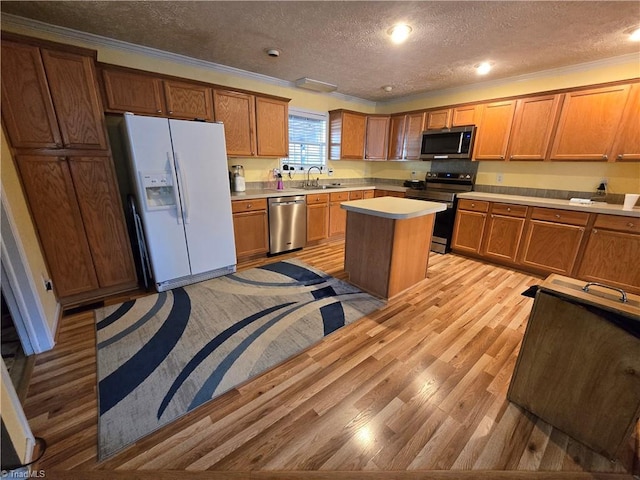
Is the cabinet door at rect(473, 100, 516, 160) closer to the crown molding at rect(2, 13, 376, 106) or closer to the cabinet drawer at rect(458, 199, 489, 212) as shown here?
the cabinet drawer at rect(458, 199, 489, 212)

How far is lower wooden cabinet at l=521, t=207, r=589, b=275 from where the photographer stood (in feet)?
9.77

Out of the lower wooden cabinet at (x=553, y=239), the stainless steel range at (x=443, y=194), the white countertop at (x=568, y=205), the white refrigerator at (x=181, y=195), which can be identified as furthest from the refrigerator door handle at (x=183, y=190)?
the lower wooden cabinet at (x=553, y=239)

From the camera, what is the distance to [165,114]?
2977 millimetres

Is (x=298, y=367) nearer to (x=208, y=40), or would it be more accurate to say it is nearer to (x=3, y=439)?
(x=3, y=439)

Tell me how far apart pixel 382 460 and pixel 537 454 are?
79cm

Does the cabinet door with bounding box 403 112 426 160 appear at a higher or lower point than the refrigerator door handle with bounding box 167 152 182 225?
higher

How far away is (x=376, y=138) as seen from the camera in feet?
16.4

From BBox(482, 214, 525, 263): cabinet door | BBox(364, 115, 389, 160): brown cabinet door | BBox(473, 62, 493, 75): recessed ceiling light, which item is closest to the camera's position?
BBox(473, 62, 493, 75): recessed ceiling light

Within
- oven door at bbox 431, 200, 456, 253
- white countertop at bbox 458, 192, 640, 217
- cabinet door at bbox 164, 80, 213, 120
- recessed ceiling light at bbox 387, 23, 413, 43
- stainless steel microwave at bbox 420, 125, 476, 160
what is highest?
recessed ceiling light at bbox 387, 23, 413, 43

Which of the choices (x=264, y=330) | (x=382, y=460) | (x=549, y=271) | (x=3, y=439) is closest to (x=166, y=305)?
(x=264, y=330)

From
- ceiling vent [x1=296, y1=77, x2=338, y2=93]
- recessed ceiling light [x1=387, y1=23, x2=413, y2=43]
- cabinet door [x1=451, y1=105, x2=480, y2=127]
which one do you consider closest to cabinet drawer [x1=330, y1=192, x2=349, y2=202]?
ceiling vent [x1=296, y1=77, x2=338, y2=93]

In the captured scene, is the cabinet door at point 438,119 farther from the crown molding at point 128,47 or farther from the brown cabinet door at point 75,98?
the brown cabinet door at point 75,98

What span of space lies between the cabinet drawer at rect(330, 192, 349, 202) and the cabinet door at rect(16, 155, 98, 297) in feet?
10.4

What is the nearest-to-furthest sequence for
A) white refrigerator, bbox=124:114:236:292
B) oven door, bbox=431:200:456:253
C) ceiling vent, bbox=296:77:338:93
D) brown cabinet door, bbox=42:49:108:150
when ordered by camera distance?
brown cabinet door, bbox=42:49:108:150 < white refrigerator, bbox=124:114:236:292 < ceiling vent, bbox=296:77:338:93 < oven door, bbox=431:200:456:253
